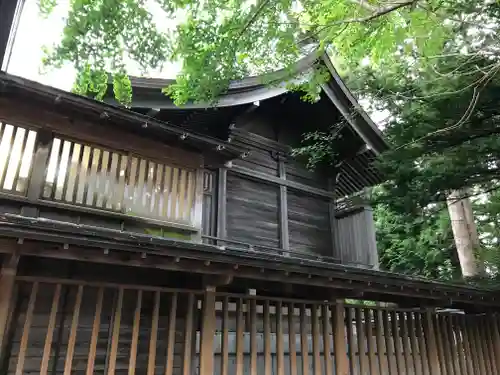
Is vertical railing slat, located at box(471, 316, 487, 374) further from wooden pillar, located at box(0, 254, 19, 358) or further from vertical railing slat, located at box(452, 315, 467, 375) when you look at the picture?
wooden pillar, located at box(0, 254, 19, 358)

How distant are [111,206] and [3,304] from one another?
8.26 ft

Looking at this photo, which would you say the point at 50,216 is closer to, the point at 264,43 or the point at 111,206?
the point at 111,206

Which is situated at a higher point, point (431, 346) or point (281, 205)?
point (281, 205)

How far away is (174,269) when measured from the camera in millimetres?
4988

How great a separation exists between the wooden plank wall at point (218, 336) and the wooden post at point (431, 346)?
2 centimetres

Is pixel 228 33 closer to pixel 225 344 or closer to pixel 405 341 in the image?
pixel 225 344

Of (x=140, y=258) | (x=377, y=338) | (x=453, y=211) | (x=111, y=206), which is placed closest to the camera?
(x=140, y=258)

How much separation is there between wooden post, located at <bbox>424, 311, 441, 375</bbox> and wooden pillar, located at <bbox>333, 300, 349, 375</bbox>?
2.05m

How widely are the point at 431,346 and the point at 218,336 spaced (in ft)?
13.7

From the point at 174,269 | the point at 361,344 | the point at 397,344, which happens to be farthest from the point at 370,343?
the point at 174,269

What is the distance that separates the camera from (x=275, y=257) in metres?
5.52

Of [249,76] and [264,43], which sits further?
[249,76]

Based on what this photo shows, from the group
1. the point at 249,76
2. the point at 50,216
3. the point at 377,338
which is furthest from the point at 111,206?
the point at 377,338

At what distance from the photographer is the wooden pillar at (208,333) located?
17.7ft
